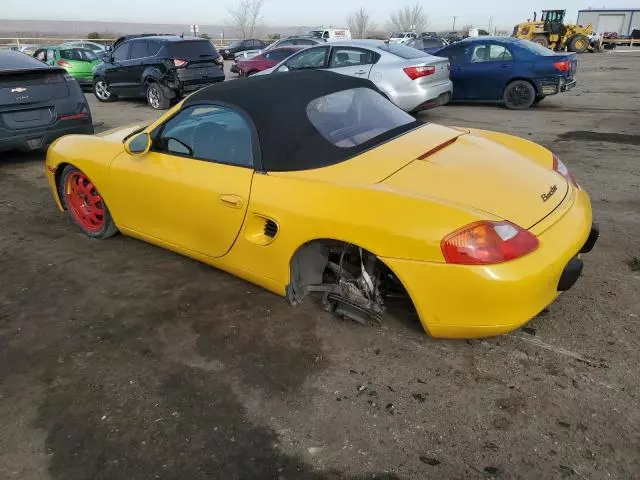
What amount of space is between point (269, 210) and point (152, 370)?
3.47 feet

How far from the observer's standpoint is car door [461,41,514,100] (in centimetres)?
1058

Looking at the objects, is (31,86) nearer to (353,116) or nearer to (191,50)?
(353,116)

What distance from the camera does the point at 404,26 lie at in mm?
108500

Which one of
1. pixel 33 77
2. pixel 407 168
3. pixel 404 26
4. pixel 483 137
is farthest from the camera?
pixel 404 26

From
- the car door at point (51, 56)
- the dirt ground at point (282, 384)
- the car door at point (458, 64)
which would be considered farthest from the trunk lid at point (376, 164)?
the car door at point (51, 56)

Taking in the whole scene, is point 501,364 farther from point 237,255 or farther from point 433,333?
point 237,255

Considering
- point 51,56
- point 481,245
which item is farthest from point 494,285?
point 51,56

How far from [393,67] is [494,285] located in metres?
7.17

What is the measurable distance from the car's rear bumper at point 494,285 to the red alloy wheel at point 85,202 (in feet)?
9.22

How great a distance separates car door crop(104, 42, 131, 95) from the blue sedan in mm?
7471

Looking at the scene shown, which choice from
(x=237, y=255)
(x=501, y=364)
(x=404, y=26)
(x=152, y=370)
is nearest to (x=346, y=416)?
(x=501, y=364)

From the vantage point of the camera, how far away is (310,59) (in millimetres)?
9555

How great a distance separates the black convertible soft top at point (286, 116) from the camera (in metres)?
2.91

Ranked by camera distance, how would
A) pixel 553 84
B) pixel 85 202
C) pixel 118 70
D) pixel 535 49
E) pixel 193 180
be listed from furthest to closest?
pixel 118 70
pixel 535 49
pixel 553 84
pixel 85 202
pixel 193 180
